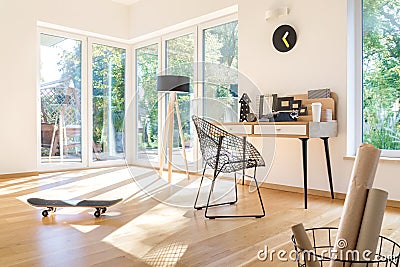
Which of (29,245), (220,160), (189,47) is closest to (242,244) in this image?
(220,160)

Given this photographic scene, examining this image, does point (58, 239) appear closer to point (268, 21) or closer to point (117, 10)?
point (268, 21)

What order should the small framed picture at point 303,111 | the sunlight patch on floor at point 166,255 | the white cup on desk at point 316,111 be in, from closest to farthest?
1. the sunlight patch on floor at point 166,255
2. the white cup on desk at point 316,111
3. the small framed picture at point 303,111

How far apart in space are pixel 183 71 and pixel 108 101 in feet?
4.90

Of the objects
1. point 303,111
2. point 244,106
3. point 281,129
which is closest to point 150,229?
point 281,129

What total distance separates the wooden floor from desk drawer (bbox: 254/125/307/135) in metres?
0.63

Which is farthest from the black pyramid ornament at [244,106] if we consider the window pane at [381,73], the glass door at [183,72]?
the window pane at [381,73]

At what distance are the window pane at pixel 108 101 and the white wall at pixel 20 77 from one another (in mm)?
966

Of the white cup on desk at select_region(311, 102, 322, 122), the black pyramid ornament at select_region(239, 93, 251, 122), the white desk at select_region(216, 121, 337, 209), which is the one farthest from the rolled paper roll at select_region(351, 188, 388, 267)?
the black pyramid ornament at select_region(239, 93, 251, 122)

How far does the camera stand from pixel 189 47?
518 centimetres

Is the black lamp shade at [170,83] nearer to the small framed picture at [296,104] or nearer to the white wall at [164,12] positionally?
the white wall at [164,12]

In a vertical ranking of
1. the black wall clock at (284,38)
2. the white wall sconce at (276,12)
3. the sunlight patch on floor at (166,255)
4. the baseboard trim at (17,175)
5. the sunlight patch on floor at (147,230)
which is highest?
the white wall sconce at (276,12)

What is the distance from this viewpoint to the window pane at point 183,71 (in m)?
4.73

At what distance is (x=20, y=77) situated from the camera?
4.68 meters

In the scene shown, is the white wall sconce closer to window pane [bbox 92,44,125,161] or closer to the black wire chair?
the black wire chair
